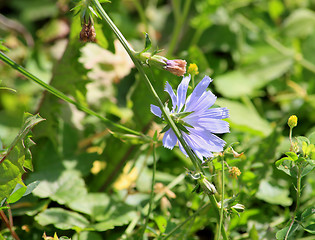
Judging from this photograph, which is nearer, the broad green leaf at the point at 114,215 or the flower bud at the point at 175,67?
the flower bud at the point at 175,67

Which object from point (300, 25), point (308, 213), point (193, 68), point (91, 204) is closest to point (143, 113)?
point (91, 204)

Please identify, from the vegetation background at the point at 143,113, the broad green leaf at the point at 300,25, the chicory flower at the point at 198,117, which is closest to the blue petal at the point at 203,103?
the chicory flower at the point at 198,117

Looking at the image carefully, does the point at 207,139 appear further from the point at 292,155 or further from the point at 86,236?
the point at 86,236

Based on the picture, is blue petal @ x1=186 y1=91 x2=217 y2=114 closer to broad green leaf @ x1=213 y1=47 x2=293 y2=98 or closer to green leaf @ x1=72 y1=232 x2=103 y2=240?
green leaf @ x1=72 y1=232 x2=103 y2=240

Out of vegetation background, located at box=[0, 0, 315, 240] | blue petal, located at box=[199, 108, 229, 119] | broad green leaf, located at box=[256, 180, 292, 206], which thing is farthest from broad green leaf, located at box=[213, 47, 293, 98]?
blue petal, located at box=[199, 108, 229, 119]

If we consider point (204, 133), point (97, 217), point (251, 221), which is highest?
point (204, 133)

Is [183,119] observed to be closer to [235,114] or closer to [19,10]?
[235,114]

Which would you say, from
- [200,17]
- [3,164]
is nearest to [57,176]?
[3,164]

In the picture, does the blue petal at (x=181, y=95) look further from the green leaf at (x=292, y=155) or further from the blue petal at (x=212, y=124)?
the green leaf at (x=292, y=155)
